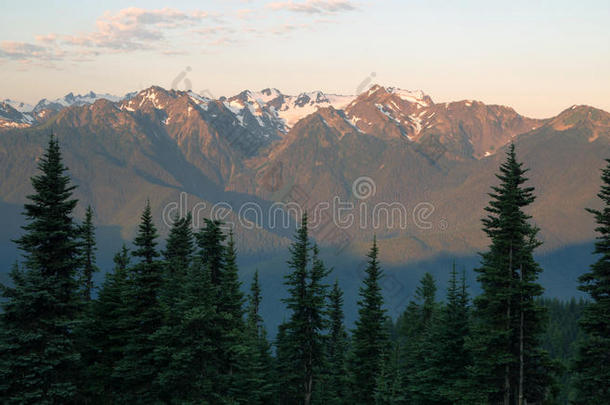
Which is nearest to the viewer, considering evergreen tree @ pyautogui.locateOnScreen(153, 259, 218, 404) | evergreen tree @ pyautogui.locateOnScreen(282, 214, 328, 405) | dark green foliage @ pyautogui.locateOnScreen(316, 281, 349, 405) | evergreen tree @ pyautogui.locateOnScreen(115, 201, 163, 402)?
evergreen tree @ pyautogui.locateOnScreen(153, 259, 218, 404)

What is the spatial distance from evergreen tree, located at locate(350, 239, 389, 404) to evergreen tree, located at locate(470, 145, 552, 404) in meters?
15.5

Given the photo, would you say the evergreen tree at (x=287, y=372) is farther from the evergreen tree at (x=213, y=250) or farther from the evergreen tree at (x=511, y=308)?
the evergreen tree at (x=511, y=308)

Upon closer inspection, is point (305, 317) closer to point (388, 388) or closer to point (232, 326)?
point (232, 326)

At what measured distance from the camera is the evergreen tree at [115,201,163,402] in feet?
143

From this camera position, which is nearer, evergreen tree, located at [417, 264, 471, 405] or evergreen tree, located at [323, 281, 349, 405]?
evergreen tree, located at [417, 264, 471, 405]

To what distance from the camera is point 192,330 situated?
42812mm

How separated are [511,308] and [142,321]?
81.3 feet

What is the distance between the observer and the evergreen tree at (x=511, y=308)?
36.0 metres

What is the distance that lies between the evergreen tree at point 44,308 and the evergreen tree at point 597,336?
30.5m

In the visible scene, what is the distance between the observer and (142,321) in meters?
43.9

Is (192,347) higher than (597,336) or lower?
lower

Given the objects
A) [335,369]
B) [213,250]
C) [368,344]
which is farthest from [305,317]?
[335,369]

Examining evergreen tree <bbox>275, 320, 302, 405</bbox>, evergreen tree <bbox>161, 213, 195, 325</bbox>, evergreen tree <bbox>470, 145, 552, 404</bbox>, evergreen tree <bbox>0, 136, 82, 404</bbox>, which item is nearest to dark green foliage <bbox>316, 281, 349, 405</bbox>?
evergreen tree <bbox>275, 320, 302, 405</bbox>

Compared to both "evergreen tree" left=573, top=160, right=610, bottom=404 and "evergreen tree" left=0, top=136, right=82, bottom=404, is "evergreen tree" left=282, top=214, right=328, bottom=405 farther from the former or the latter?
"evergreen tree" left=573, top=160, right=610, bottom=404
